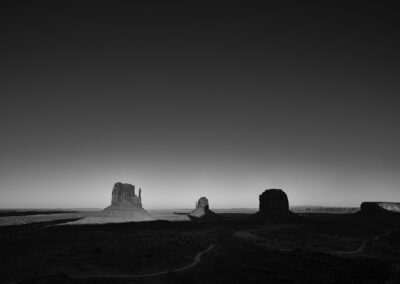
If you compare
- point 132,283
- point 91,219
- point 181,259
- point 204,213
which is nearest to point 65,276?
point 132,283

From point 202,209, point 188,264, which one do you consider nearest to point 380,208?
point 202,209

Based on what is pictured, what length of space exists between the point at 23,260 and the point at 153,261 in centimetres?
1393

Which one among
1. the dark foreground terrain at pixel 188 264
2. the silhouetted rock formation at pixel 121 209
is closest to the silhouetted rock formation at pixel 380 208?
the dark foreground terrain at pixel 188 264

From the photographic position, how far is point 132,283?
23.1 metres

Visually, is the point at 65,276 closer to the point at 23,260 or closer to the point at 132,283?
the point at 132,283

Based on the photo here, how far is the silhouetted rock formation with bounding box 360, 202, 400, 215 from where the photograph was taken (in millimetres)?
124062

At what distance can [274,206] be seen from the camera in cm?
9612

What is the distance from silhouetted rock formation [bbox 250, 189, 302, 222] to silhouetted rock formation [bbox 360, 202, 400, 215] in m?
53.6

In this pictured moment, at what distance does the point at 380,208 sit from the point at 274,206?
6057cm

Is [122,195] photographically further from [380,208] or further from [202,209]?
[380,208]

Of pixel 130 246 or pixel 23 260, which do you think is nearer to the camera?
pixel 23 260

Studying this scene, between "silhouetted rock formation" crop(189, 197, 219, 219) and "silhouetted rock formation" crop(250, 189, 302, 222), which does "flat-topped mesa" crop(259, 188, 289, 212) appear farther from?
"silhouetted rock formation" crop(189, 197, 219, 219)

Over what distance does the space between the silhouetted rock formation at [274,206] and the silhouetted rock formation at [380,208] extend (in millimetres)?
53591

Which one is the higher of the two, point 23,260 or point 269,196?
point 269,196
